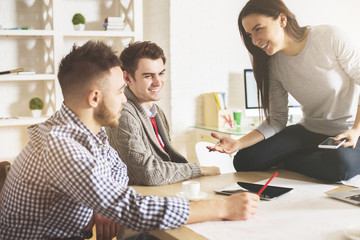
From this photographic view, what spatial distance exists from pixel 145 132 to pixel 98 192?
812mm

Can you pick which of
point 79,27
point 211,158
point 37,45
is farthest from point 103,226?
point 37,45

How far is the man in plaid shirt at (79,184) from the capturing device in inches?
41.9

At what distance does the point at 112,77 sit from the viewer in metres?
1.32

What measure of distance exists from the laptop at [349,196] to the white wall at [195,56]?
2295 millimetres

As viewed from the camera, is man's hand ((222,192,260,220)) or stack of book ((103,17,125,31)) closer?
man's hand ((222,192,260,220))

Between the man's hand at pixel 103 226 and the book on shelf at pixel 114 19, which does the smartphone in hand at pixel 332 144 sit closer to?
the man's hand at pixel 103 226

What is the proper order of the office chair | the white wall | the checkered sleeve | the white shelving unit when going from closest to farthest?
the checkered sleeve
the office chair
the white shelving unit
the white wall

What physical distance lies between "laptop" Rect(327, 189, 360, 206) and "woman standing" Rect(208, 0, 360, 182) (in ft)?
1.34

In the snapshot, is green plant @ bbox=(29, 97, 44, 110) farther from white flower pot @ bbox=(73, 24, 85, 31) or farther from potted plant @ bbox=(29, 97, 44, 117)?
white flower pot @ bbox=(73, 24, 85, 31)

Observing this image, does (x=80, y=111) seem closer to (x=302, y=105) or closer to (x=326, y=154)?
(x=326, y=154)

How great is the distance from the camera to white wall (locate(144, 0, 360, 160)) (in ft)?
11.8

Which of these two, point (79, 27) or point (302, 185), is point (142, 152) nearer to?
point (302, 185)

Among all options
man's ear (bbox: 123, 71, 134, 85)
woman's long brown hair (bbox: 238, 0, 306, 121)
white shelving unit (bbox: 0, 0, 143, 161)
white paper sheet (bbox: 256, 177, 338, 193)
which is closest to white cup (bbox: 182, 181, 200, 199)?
white paper sheet (bbox: 256, 177, 338, 193)

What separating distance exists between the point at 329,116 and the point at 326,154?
394 millimetres
